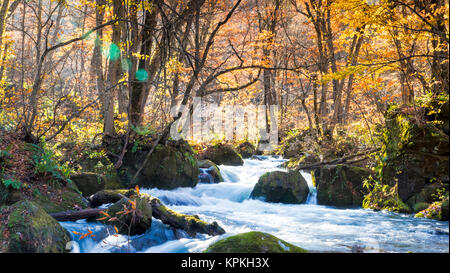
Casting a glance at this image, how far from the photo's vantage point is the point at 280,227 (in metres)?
6.34

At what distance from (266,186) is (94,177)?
4783 millimetres

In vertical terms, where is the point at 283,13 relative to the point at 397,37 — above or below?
above

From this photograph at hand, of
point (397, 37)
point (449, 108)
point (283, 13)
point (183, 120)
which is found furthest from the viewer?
point (283, 13)

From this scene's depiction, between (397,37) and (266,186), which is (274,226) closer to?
(266,186)

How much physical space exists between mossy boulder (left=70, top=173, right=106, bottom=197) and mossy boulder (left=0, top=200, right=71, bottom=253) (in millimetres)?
2576

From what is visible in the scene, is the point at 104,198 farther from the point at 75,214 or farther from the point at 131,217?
the point at 131,217

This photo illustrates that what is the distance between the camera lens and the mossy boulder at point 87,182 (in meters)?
6.66

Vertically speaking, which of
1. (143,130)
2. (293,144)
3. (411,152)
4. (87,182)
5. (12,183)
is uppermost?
(143,130)

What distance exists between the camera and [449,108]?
419 centimetres

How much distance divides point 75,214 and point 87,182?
185cm

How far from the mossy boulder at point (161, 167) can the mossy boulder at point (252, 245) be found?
→ 576 cm

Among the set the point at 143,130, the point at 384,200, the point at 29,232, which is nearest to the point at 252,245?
the point at 29,232

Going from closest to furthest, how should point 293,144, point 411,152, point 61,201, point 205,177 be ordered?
point 411,152, point 61,201, point 205,177, point 293,144
